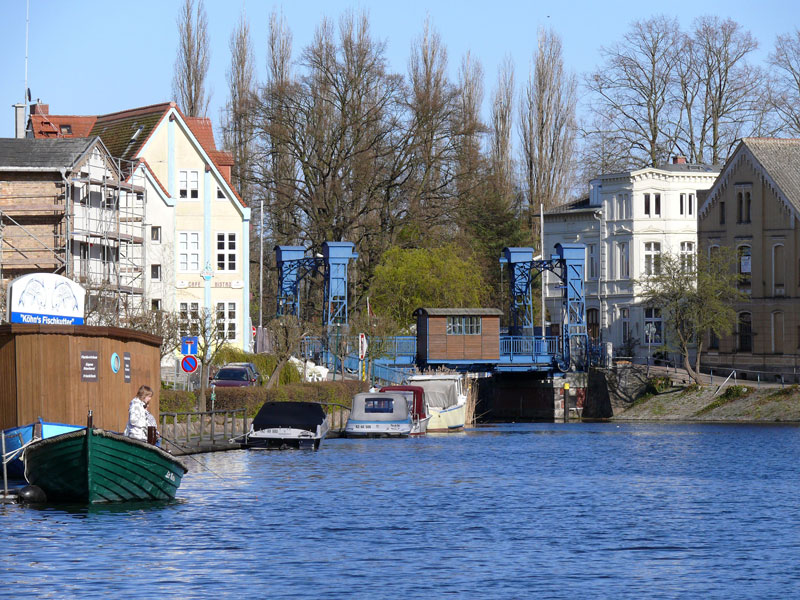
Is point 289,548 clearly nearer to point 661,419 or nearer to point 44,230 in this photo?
point 44,230

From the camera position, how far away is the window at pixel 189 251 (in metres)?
75.4

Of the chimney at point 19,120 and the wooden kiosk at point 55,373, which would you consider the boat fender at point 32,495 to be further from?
the chimney at point 19,120

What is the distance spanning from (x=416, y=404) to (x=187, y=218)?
19.1m

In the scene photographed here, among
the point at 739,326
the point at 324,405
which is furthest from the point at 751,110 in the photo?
the point at 324,405

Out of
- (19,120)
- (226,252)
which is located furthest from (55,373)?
(19,120)

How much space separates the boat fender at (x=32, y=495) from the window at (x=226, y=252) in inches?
1835

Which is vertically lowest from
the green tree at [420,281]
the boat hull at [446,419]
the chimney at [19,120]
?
the boat hull at [446,419]

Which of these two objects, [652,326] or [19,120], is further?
[652,326]

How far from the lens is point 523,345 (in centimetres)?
8506

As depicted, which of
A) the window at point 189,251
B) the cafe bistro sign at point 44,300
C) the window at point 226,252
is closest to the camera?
the cafe bistro sign at point 44,300

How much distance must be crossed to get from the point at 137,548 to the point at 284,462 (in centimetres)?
1958

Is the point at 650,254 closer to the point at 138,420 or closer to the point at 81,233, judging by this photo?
the point at 81,233

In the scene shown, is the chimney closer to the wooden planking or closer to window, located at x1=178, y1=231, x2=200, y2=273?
window, located at x1=178, y1=231, x2=200, y2=273

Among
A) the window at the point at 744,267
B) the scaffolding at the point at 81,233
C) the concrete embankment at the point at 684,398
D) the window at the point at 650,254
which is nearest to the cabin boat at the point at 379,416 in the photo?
the scaffolding at the point at 81,233
